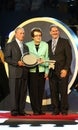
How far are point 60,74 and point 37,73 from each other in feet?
1.45

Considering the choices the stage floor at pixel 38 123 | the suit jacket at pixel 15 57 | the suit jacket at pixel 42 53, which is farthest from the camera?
the suit jacket at pixel 42 53

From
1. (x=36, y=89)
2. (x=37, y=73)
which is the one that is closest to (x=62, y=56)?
(x=37, y=73)

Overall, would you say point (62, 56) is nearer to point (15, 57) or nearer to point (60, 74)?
point (60, 74)

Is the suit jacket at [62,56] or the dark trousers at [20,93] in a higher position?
the suit jacket at [62,56]

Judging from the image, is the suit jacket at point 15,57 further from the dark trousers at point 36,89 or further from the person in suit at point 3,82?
the person in suit at point 3,82

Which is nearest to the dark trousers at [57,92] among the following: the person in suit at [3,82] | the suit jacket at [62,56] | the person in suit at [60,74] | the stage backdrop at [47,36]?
the person in suit at [60,74]

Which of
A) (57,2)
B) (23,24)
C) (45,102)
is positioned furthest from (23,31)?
(45,102)

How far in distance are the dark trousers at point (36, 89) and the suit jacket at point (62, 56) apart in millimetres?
354

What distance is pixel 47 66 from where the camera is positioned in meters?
8.37

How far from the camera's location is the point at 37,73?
8.30 m

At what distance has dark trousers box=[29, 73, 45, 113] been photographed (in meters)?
8.31

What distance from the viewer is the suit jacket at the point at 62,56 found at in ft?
27.0

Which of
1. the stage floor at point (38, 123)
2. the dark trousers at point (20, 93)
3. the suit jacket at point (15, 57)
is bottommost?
the stage floor at point (38, 123)

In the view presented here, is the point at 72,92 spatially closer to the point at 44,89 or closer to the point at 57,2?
the point at 44,89
